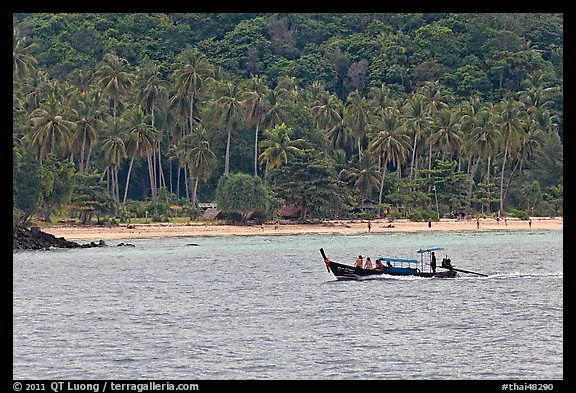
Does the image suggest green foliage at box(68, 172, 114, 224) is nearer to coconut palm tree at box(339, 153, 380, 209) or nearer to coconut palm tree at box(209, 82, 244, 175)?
coconut palm tree at box(209, 82, 244, 175)

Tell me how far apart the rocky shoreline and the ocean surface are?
1.46m

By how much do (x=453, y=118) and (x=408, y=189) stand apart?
7.33 metres

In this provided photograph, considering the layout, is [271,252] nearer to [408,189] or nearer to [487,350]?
[408,189]

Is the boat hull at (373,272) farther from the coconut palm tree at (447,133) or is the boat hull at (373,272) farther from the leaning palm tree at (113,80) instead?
the leaning palm tree at (113,80)

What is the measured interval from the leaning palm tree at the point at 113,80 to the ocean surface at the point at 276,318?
3261 centimetres

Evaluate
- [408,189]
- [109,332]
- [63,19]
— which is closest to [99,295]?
[109,332]

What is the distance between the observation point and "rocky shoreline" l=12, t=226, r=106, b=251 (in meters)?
68.7

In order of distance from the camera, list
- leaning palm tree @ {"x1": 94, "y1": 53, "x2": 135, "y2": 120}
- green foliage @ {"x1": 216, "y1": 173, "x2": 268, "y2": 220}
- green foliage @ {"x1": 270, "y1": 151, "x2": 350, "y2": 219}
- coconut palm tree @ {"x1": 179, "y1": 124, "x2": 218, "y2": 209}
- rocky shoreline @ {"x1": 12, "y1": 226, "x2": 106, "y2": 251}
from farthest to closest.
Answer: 1. leaning palm tree @ {"x1": 94, "y1": 53, "x2": 135, "y2": 120}
2. coconut palm tree @ {"x1": 179, "y1": 124, "x2": 218, "y2": 209}
3. green foliage @ {"x1": 270, "y1": 151, "x2": 350, "y2": 219}
4. green foliage @ {"x1": 216, "y1": 173, "x2": 268, "y2": 220}
5. rocky shoreline @ {"x1": 12, "y1": 226, "x2": 106, "y2": 251}

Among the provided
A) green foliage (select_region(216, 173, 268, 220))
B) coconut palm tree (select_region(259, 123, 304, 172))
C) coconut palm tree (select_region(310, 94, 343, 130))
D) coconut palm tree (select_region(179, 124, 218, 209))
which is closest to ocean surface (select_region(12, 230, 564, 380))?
green foliage (select_region(216, 173, 268, 220))

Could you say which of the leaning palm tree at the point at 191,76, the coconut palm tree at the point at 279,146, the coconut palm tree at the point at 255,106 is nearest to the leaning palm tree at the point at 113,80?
the leaning palm tree at the point at 191,76

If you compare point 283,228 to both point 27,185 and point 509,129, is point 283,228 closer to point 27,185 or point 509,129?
point 509,129
